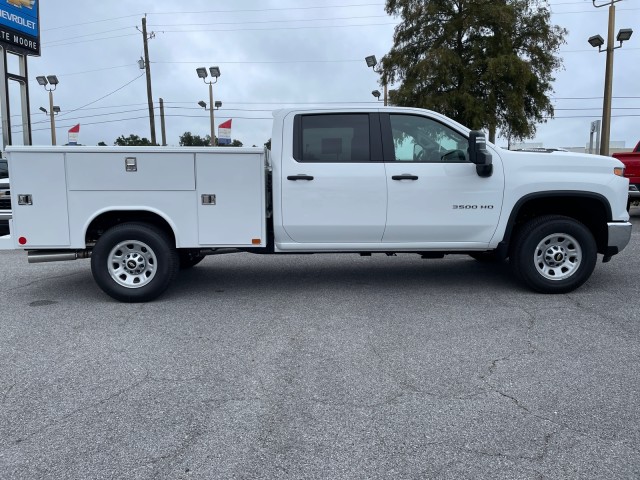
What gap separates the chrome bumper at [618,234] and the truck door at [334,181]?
251 cm

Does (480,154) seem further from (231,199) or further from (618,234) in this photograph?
(231,199)

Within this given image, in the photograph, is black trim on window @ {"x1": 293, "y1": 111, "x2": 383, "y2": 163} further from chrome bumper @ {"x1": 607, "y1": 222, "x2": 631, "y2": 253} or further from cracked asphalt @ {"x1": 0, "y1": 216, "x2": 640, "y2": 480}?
chrome bumper @ {"x1": 607, "y1": 222, "x2": 631, "y2": 253}

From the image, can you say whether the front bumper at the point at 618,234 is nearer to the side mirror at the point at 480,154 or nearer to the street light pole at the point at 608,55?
the side mirror at the point at 480,154

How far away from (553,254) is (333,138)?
9.00 ft

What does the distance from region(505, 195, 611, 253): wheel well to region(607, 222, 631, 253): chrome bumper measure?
0.26 ft

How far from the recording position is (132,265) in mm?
6023

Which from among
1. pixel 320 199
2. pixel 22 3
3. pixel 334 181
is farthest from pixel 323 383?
pixel 22 3

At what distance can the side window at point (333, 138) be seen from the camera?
6062mm

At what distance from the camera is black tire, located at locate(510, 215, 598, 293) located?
242 inches

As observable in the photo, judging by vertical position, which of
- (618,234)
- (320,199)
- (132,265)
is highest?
(320,199)

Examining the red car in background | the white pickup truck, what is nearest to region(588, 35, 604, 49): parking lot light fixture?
the red car in background

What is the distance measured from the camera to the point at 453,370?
161 inches

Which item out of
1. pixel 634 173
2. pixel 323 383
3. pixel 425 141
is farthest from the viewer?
pixel 634 173

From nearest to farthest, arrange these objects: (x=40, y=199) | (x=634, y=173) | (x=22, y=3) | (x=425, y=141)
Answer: (x=40, y=199)
(x=425, y=141)
(x=634, y=173)
(x=22, y=3)
